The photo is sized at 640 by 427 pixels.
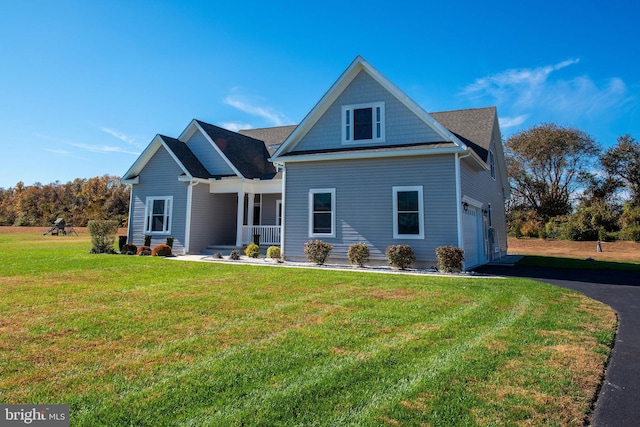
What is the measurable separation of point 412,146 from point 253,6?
7084mm

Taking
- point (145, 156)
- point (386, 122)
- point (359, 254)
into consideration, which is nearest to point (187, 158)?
point (145, 156)

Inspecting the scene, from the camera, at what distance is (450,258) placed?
11.2 meters

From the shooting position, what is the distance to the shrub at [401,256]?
1182 cm

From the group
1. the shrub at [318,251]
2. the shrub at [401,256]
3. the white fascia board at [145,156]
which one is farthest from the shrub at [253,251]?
the white fascia board at [145,156]

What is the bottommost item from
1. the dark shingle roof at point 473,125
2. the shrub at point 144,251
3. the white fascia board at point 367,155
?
the shrub at point 144,251

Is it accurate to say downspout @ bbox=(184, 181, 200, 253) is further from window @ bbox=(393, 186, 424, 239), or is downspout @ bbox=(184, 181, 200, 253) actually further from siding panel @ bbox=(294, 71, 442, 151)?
window @ bbox=(393, 186, 424, 239)

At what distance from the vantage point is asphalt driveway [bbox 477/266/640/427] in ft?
9.20

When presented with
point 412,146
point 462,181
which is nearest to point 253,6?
point 412,146

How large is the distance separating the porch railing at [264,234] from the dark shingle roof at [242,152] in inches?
106

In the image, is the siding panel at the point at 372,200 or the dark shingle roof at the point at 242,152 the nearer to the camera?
the siding panel at the point at 372,200

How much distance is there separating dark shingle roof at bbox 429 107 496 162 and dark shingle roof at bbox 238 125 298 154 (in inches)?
369

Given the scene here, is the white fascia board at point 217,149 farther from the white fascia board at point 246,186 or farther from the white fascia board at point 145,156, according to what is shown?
the white fascia board at point 145,156

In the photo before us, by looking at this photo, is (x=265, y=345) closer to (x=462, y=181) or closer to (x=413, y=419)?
(x=413, y=419)

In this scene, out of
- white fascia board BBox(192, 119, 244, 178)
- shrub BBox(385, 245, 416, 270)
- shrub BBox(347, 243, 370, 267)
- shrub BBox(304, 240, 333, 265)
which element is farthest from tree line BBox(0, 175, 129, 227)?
shrub BBox(385, 245, 416, 270)
